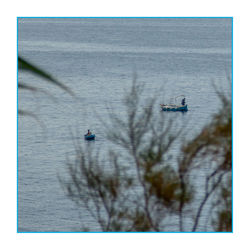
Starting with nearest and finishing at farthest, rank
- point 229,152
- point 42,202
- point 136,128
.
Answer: point 229,152, point 136,128, point 42,202

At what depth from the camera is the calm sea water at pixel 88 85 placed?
14.5 m

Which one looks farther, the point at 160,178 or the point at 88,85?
the point at 88,85

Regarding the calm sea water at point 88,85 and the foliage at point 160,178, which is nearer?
the foliage at point 160,178

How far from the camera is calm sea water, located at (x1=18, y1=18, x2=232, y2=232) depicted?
14461mm

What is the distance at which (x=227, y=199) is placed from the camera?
12.9 feet

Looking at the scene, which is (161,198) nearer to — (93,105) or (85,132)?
(85,132)

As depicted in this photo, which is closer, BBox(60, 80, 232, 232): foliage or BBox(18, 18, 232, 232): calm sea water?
BBox(60, 80, 232, 232): foliage

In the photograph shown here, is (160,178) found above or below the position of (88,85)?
below

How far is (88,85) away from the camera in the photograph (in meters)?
26.0
